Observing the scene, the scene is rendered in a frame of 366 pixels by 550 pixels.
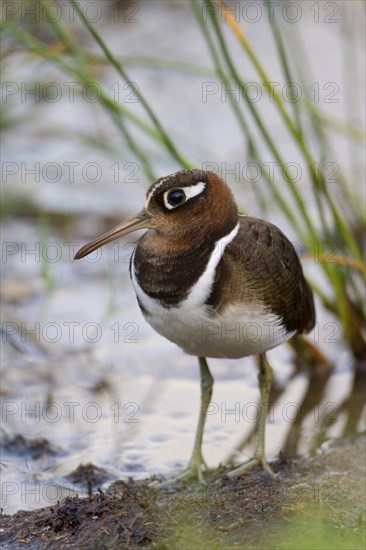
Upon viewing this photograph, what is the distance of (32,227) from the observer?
7965 millimetres

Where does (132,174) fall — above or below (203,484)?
above

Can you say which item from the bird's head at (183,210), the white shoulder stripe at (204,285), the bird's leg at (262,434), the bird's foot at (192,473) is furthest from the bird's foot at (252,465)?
the bird's head at (183,210)

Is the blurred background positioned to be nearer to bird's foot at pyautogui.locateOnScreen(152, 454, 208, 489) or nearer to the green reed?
the green reed

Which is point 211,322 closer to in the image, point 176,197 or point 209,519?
point 176,197

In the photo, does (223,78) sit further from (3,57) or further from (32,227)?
(32,227)

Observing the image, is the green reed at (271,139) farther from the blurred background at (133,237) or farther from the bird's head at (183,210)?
the bird's head at (183,210)

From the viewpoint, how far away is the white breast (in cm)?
444

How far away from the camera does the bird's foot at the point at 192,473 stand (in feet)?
16.1

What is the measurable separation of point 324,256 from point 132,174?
314 centimetres

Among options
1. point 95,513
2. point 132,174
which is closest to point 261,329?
point 95,513

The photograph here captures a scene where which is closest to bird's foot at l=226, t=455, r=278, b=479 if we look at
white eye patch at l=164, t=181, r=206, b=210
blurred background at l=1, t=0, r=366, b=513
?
blurred background at l=1, t=0, r=366, b=513

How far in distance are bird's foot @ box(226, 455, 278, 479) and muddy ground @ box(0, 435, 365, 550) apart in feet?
0.51

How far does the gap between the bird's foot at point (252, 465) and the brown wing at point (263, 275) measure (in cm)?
62

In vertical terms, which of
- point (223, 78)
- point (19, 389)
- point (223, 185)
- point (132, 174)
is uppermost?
point (223, 78)
